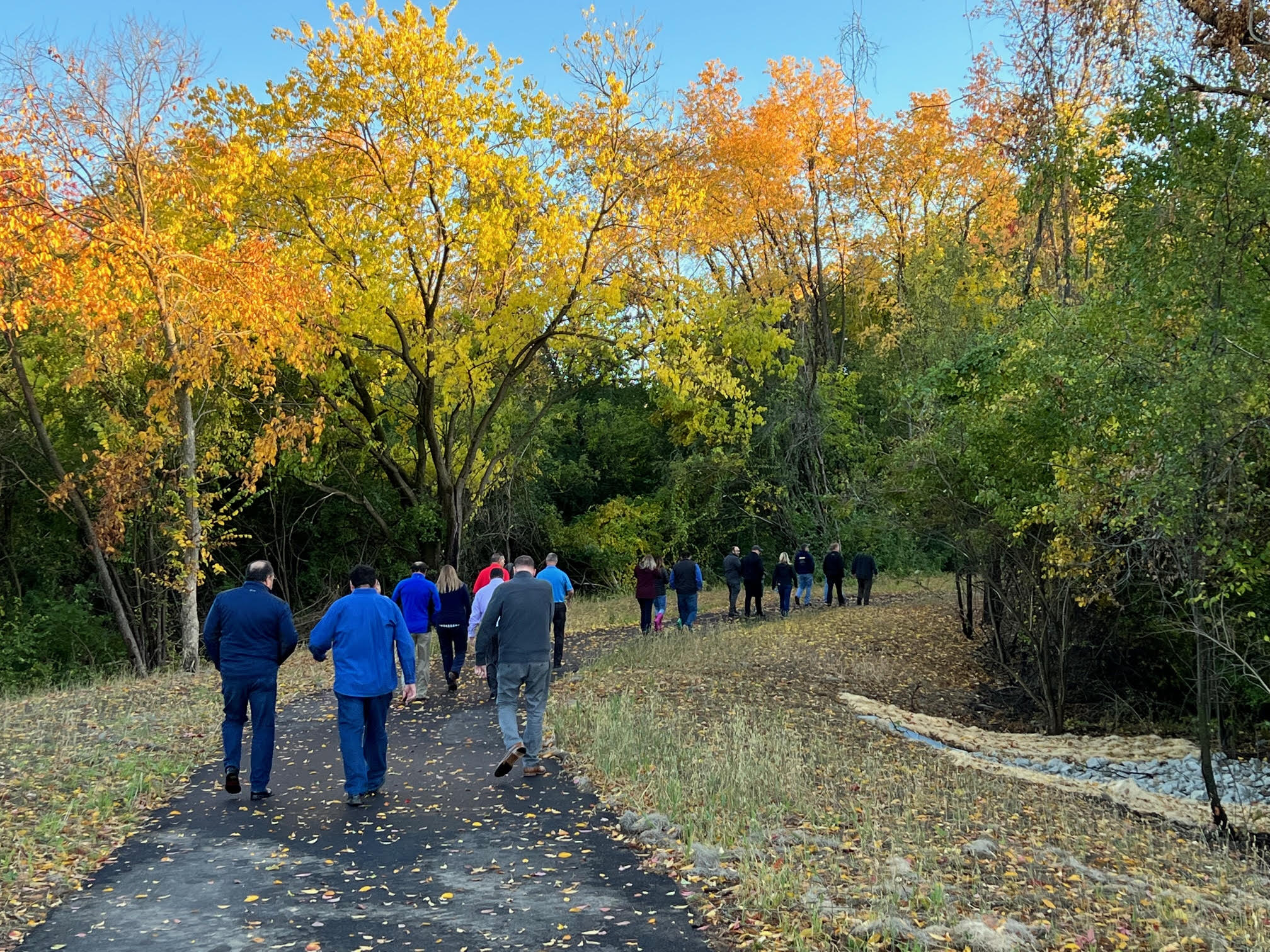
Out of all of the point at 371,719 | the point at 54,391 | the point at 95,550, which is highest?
the point at 54,391

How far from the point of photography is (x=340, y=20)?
1820cm

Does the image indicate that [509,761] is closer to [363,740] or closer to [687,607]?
[363,740]

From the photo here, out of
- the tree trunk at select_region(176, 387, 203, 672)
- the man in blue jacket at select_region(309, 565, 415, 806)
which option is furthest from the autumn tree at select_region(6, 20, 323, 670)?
the man in blue jacket at select_region(309, 565, 415, 806)

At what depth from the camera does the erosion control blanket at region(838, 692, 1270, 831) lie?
1178cm

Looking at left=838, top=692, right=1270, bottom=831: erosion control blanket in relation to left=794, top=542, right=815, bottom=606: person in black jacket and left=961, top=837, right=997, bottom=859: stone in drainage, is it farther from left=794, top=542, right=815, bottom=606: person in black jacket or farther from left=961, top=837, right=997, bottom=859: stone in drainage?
left=794, top=542, right=815, bottom=606: person in black jacket

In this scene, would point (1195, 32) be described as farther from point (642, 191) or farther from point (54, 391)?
point (54, 391)

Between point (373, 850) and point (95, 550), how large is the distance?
641 inches

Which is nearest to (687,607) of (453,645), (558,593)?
(558,593)

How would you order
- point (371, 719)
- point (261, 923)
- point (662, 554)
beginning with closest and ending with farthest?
point (261, 923) < point (371, 719) < point (662, 554)

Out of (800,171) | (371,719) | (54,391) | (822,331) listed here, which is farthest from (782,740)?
(822,331)

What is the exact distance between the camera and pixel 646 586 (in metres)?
21.3

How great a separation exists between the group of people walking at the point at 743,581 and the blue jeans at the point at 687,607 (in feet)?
0.04

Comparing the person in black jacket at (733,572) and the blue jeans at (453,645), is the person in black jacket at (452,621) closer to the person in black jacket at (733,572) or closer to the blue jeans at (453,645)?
the blue jeans at (453,645)

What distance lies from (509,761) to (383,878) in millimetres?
2577
